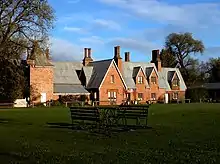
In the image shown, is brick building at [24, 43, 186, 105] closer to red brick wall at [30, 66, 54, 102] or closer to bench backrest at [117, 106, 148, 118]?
red brick wall at [30, 66, 54, 102]

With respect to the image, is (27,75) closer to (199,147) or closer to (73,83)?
(73,83)

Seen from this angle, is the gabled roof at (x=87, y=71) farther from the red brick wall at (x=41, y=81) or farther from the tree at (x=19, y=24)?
the tree at (x=19, y=24)

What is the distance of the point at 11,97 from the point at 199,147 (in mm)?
53241

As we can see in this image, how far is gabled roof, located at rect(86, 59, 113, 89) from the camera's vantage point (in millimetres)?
75812

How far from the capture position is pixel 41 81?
69438mm

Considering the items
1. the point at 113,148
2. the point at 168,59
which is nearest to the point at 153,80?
the point at 168,59

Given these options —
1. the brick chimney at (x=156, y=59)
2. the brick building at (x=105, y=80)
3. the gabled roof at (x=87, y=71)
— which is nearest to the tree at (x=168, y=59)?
the brick chimney at (x=156, y=59)

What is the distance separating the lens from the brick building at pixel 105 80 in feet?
230

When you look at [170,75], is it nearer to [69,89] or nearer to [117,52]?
[117,52]

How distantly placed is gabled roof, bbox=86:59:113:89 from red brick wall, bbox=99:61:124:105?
32.8 inches

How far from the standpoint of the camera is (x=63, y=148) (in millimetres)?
13781

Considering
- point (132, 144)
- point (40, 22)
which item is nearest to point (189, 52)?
point (40, 22)

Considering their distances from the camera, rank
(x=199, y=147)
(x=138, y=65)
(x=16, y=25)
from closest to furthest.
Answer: (x=199, y=147)
(x=16, y=25)
(x=138, y=65)

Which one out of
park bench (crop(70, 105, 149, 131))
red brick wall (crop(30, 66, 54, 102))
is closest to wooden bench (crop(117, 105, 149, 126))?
park bench (crop(70, 105, 149, 131))
